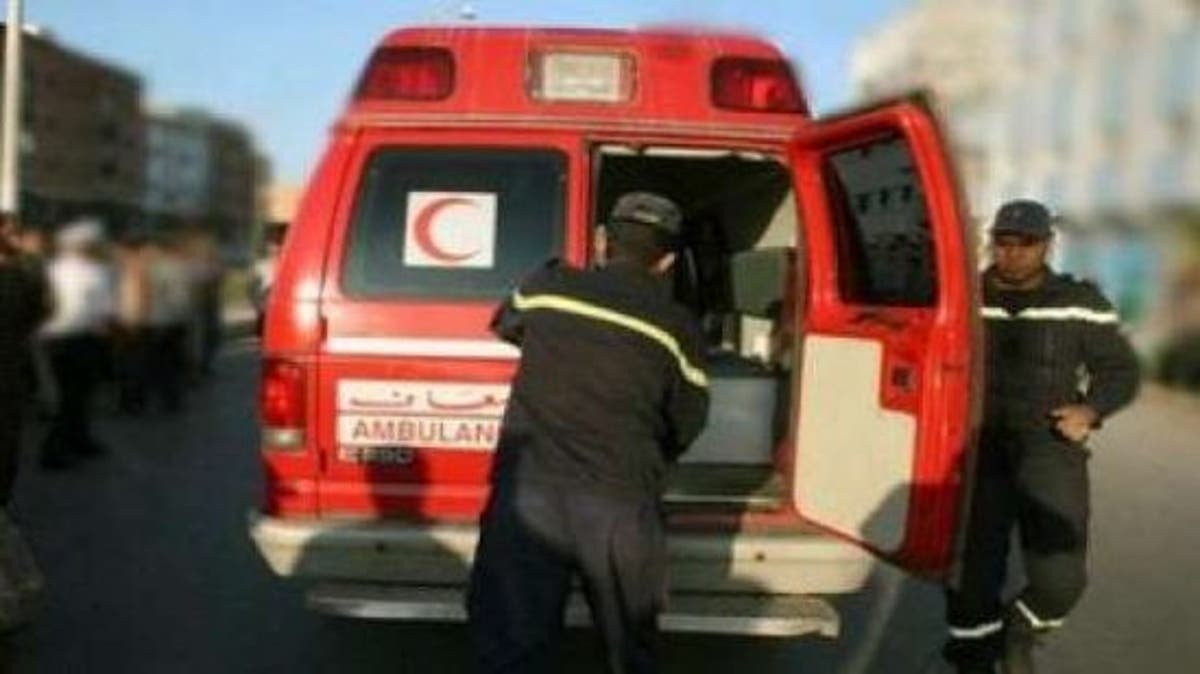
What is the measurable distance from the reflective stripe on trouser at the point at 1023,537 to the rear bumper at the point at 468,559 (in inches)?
18.8

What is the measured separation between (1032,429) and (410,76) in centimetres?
229

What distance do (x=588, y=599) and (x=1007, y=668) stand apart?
194cm

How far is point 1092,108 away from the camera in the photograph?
4588cm

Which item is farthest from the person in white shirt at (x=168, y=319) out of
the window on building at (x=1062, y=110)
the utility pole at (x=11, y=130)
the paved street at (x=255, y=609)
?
the window on building at (x=1062, y=110)

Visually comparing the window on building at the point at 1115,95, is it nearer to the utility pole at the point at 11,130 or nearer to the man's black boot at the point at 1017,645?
the utility pole at the point at 11,130

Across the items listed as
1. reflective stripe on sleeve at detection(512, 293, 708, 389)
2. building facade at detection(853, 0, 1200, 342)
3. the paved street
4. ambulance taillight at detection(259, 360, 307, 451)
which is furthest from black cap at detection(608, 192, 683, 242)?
building facade at detection(853, 0, 1200, 342)

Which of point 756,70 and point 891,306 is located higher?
point 756,70

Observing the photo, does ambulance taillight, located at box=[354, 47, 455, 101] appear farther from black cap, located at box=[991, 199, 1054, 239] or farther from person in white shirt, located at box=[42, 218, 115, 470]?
person in white shirt, located at box=[42, 218, 115, 470]

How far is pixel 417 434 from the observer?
Answer: 516 cm

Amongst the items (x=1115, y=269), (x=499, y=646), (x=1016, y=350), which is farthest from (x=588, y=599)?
(x=1115, y=269)

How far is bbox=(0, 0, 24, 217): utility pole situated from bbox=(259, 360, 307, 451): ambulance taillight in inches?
342

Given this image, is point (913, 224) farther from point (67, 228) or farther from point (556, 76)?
point (67, 228)

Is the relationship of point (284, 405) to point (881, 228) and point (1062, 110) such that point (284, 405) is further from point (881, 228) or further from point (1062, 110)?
Answer: point (1062, 110)

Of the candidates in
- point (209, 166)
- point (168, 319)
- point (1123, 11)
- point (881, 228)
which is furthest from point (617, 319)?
point (1123, 11)
